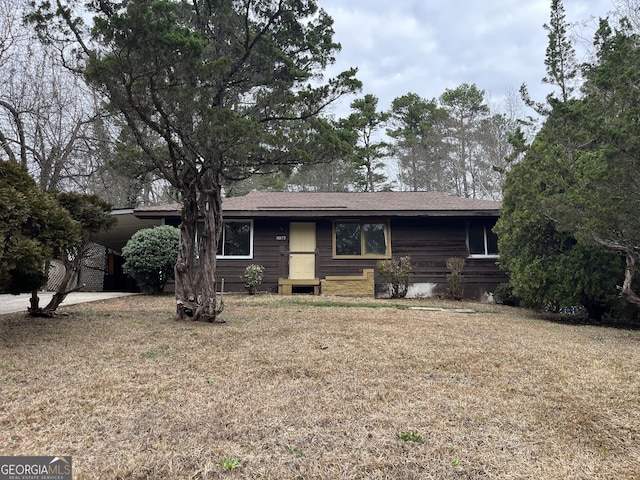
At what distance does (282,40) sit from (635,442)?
633 cm

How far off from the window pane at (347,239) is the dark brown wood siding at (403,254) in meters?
0.26

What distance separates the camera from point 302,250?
1138 centimetres

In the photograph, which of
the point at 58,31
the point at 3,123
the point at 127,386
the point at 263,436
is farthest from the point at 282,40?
the point at 3,123

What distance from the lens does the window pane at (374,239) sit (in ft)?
37.7

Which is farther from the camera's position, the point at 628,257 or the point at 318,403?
the point at 628,257

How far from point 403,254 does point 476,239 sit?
2.30m

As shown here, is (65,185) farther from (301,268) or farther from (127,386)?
(127,386)

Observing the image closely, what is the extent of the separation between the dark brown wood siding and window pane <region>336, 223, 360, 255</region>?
26cm

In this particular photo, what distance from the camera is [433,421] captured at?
8.38 feet

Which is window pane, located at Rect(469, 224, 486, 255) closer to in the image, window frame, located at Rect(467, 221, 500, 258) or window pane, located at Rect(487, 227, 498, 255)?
window frame, located at Rect(467, 221, 500, 258)

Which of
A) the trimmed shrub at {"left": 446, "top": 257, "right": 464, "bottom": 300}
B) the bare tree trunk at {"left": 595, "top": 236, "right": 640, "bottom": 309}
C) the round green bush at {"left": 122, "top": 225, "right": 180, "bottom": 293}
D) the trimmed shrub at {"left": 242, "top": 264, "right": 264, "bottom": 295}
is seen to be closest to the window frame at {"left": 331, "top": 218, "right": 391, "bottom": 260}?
the trimmed shrub at {"left": 446, "top": 257, "right": 464, "bottom": 300}

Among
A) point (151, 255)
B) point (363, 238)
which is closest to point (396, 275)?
point (363, 238)

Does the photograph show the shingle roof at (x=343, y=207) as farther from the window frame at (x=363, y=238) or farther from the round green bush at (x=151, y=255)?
the round green bush at (x=151, y=255)

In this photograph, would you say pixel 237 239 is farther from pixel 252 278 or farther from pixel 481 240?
pixel 481 240
